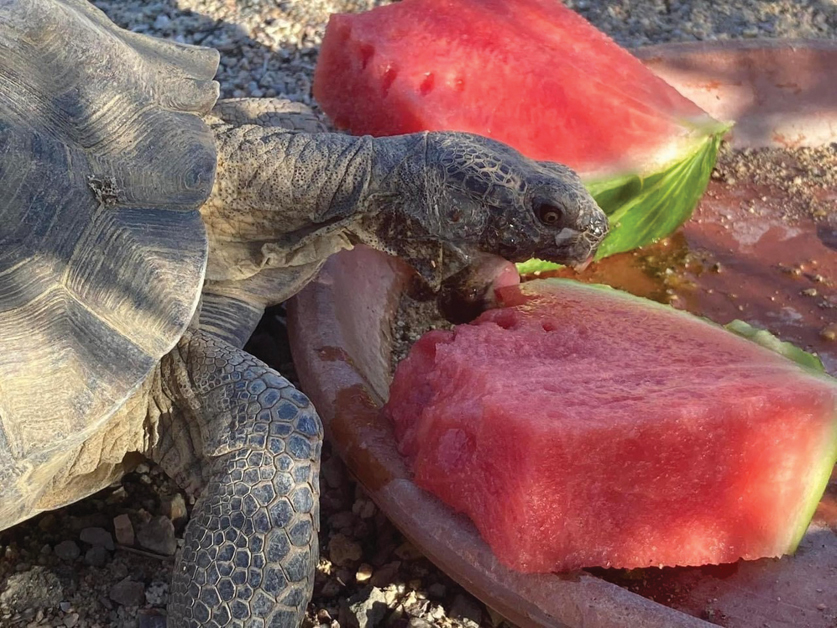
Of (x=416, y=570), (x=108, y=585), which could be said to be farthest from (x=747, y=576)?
(x=108, y=585)

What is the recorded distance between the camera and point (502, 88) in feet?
8.98

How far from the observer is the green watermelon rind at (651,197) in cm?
262

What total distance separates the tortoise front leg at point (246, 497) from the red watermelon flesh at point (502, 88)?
1.09m

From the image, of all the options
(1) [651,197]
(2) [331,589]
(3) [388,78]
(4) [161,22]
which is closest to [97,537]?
(2) [331,589]

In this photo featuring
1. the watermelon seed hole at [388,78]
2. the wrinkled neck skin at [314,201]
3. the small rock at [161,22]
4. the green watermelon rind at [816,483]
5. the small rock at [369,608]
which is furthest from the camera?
the small rock at [161,22]

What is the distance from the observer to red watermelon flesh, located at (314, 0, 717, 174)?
2691mm

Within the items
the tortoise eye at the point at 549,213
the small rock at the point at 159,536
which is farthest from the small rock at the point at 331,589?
the tortoise eye at the point at 549,213

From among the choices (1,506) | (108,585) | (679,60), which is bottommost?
(108,585)

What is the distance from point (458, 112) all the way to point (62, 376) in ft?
4.84

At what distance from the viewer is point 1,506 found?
1.74 metres

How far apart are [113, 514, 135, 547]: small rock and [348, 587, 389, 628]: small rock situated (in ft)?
1.92

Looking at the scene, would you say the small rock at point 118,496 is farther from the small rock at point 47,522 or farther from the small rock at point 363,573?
the small rock at point 363,573

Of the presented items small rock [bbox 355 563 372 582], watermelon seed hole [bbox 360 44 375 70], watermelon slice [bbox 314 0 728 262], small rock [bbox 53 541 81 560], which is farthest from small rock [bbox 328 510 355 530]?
watermelon seed hole [bbox 360 44 375 70]

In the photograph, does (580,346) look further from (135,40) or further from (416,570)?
(135,40)
